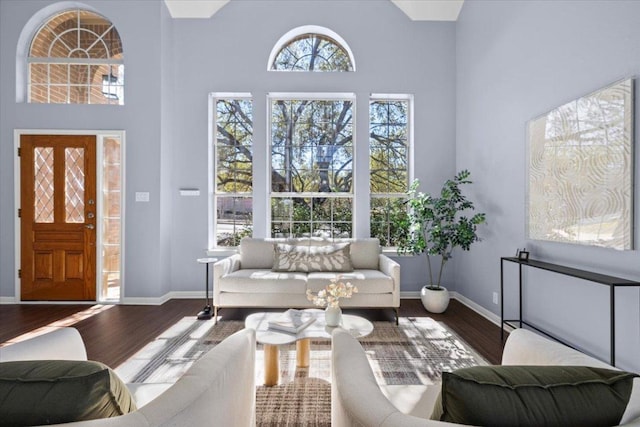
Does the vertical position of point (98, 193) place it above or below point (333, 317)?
above

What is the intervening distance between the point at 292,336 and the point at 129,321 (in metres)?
2.39

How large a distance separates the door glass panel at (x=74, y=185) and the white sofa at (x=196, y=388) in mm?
3616

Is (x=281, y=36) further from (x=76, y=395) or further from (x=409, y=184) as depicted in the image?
(x=76, y=395)

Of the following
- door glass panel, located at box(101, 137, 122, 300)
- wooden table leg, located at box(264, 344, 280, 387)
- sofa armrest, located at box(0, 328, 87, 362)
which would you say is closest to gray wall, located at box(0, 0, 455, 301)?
door glass panel, located at box(101, 137, 122, 300)

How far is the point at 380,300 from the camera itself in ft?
12.4

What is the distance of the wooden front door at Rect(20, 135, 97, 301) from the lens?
4473 millimetres

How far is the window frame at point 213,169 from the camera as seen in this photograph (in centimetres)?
491

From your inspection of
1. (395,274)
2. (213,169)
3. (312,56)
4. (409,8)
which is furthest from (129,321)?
(409,8)

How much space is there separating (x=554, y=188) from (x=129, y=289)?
4881 mm

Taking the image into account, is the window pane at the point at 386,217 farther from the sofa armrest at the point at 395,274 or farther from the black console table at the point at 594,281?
the black console table at the point at 594,281

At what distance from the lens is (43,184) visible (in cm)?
451

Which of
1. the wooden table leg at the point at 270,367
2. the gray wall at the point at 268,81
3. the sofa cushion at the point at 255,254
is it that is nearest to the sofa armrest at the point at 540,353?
the wooden table leg at the point at 270,367

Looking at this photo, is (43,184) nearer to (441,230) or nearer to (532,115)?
(441,230)

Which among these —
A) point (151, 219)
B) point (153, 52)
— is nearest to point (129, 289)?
point (151, 219)
